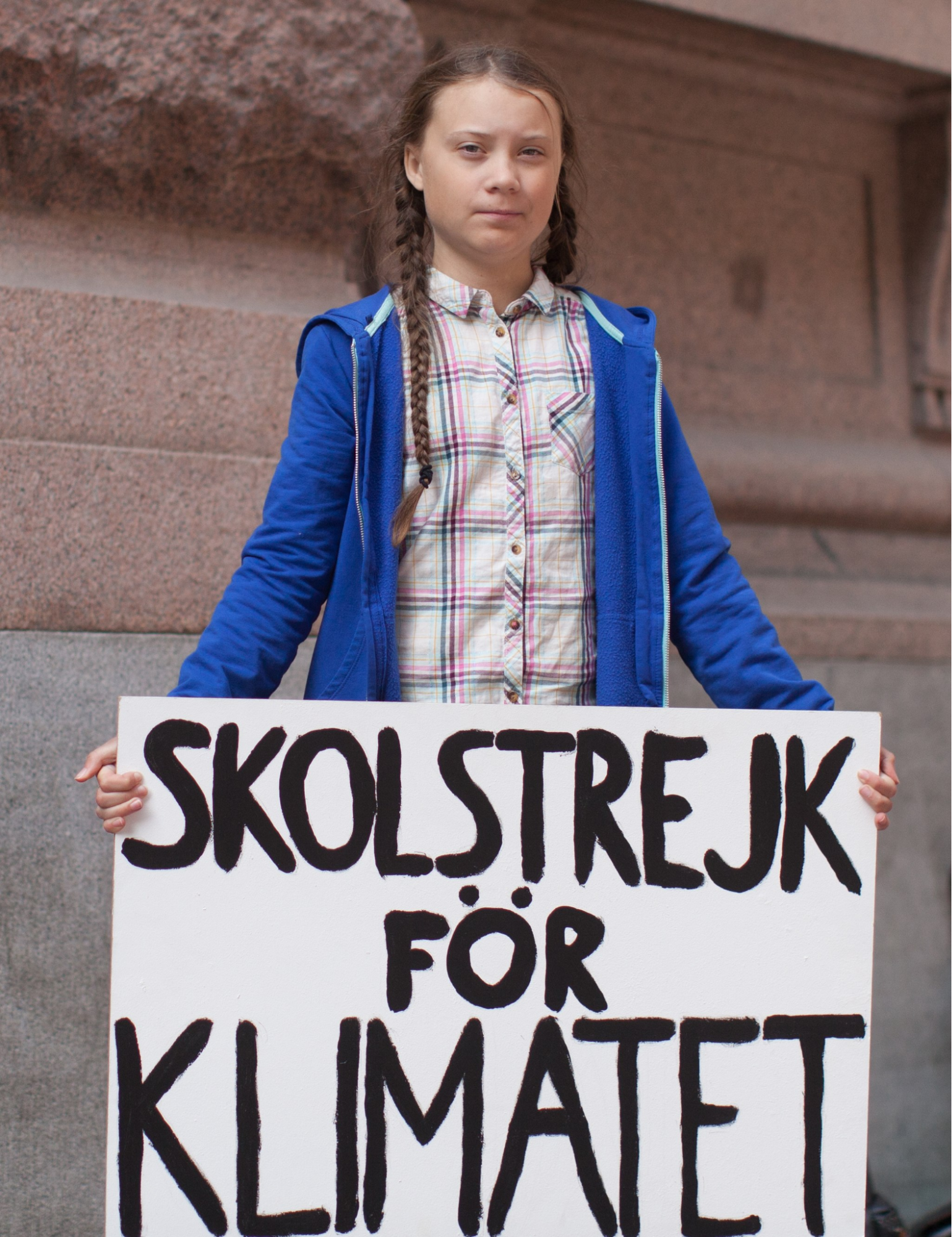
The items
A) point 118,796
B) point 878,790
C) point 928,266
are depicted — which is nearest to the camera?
point 118,796

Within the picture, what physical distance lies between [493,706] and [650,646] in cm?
31

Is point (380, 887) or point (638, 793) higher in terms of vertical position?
point (638, 793)

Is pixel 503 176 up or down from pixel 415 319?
up

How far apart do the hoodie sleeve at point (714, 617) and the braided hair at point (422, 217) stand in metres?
0.37

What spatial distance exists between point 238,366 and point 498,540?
4.14 feet

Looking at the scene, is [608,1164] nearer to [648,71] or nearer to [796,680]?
[796,680]

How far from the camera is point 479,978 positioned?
66.1 inches

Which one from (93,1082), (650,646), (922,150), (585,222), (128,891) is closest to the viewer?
(128,891)

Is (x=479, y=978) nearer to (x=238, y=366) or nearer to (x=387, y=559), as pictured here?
(x=387, y=559)

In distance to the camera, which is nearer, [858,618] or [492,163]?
[492,163]

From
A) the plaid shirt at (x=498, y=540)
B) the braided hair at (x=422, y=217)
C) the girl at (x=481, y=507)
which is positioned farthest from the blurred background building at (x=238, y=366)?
the plaid shirt at (x=498, y=540)

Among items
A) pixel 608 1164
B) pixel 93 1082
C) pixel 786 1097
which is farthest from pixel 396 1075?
pixel 93 1082

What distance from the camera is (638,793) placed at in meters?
1.73

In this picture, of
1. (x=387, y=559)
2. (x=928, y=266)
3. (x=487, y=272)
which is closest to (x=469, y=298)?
(x=487, y=272)
